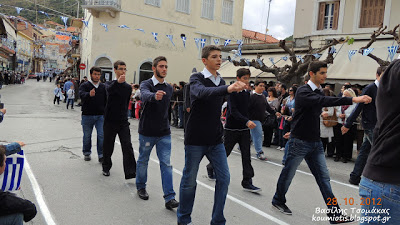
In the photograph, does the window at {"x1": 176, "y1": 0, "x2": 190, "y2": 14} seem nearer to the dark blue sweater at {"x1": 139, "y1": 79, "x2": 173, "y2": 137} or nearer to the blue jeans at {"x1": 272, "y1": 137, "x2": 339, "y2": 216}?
the dark blue sweater at {"x1": 139, "y1": 79, "x2": 173, "y2": 137}

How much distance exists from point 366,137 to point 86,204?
4859 mm

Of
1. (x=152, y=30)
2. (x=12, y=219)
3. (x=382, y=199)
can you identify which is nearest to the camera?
(x=382, y=199)

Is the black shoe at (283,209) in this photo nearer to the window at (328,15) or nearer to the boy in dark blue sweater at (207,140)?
the boy in dark blue sweater at (207,140)

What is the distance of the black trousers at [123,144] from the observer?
5852mm

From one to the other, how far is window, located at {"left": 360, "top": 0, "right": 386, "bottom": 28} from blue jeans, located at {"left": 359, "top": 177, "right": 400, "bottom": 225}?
16878 mm

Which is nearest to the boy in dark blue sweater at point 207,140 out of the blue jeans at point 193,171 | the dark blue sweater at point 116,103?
the blue jeans at point 193,171

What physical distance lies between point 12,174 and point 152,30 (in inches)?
978

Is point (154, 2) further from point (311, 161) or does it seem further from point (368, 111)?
point (311, 161)

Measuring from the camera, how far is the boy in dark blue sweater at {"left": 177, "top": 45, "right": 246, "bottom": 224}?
3846 millimetres

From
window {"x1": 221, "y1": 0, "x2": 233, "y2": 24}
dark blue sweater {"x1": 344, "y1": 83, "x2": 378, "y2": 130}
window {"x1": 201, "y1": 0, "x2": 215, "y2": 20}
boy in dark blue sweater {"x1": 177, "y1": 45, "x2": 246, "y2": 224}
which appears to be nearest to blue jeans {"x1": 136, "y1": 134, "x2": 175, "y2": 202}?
boy in dark blue sweater {"x1": 177, "y1": 45, "x2": 246, "y2": 224}

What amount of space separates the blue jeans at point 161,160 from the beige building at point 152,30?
21.5m

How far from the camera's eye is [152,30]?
26984mm

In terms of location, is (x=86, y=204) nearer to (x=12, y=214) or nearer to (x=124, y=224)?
(x=124, y=224)

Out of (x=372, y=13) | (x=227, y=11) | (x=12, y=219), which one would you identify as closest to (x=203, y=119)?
(x=12, y=219)
